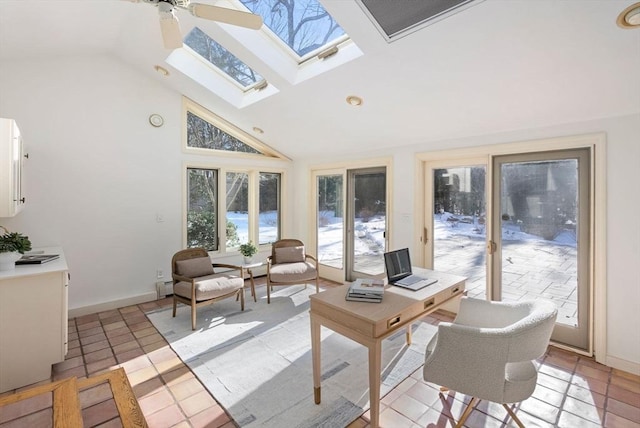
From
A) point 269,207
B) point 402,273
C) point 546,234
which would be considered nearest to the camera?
point 402,273

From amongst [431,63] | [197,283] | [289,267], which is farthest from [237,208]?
[431,63]

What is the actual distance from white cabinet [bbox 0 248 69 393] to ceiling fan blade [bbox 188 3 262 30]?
2324mm

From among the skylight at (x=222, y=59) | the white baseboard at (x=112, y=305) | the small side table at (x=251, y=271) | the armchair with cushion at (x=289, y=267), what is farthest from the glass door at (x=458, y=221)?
the white baseboard at (x=112, y=305)

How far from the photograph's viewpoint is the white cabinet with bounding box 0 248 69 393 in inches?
96.0

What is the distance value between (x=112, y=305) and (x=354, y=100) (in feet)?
13.2

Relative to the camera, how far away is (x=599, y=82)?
2338 millimetres

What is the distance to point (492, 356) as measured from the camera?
1.71m

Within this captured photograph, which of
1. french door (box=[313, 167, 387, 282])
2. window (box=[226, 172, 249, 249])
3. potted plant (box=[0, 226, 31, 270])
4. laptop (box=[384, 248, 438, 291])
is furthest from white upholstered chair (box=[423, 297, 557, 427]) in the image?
window (box=[226, 172, 249, 249])

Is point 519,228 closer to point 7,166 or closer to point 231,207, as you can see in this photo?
point 231,207

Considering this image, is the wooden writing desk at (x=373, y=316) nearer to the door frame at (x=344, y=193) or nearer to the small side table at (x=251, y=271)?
the door frame at (x=344, y=193)

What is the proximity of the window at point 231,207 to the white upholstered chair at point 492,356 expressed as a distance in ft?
13.3

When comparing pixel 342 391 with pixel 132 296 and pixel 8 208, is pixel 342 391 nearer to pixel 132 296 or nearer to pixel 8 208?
pixel 8 208

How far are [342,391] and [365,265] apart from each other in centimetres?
269

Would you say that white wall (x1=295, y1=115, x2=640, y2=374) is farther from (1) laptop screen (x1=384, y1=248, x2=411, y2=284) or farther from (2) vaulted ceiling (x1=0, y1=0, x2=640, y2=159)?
(1) laptop screen (x1=384, y1=248, x2=411, y2=284)
